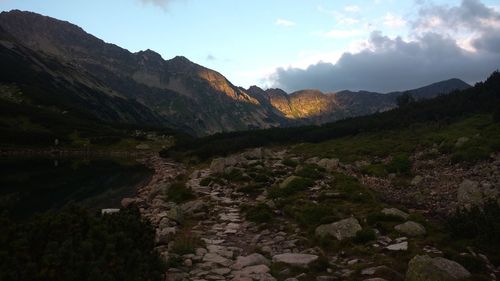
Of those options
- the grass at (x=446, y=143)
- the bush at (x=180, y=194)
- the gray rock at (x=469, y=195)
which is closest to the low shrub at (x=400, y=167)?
the grass at (x=446, y=143)

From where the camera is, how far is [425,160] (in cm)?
3438

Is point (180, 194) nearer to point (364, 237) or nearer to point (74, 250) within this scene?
point (364, 237)

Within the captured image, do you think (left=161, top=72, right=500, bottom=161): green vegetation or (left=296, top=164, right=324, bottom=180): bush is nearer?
(left=296, top=164, right=324, bottom=180): bush

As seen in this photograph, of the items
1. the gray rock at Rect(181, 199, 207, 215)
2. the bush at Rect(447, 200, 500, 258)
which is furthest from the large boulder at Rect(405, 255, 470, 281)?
the gray rock at Rect(181, 199, 207, 215)

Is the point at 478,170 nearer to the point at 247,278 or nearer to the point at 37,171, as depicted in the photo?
the point at 247,278

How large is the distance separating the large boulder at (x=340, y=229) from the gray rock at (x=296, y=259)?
2126 mm

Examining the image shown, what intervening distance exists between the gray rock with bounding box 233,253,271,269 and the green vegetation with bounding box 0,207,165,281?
9.87 ft

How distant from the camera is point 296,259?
1338 cm

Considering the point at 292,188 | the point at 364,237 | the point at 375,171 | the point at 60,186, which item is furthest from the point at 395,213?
the point at 60,186

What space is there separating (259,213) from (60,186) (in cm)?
2683

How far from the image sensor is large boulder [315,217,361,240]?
50.3ft

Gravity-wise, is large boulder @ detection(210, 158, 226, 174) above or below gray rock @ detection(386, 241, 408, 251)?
above

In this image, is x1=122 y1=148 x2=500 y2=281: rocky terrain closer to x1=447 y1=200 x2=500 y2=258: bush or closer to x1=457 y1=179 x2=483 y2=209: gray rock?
x1=457 y1=179 x2=483 y2=209: gray rock

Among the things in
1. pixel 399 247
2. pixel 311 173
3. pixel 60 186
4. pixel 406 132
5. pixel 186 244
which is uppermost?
pixel 406 132
